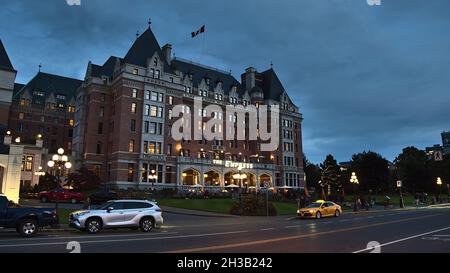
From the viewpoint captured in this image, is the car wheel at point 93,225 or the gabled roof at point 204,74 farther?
the gabled roof at point 204,74

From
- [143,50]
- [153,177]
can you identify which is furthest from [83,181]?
[143,50]

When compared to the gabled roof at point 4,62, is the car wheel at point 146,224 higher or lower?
lower

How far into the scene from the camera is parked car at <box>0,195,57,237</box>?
53.2 feet

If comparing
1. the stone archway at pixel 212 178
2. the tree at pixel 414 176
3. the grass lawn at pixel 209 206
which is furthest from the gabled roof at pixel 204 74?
the tree at pixel 414 176

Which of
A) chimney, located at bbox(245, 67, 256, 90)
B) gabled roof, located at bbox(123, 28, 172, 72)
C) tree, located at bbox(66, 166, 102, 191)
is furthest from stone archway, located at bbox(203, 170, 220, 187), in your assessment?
chimney, located at bbox(245, 67, 256, 90)

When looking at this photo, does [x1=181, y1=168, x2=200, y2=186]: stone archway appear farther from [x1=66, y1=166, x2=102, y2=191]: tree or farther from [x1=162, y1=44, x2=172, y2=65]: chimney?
[x1=162, y1=44, x2=172, y2=65]: chimney

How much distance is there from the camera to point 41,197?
4038 cm

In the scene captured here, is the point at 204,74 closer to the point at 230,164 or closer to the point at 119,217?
the point at 230,164

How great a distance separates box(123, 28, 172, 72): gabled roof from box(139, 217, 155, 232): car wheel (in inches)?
2014

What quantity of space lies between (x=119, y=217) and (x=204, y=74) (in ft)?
224

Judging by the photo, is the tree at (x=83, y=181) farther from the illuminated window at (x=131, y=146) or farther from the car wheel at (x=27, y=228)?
the car wheel at (x=27, y=228)

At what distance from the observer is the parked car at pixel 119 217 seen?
59.5ft

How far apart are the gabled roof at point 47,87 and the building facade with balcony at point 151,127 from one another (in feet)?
66.8
